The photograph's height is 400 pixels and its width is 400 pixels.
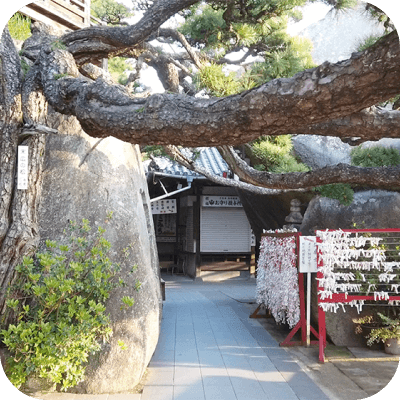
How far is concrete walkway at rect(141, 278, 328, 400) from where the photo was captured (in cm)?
521

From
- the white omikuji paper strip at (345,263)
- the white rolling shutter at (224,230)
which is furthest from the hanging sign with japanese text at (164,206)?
the white omikuji paper strip at (345,263)

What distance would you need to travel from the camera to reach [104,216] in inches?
222

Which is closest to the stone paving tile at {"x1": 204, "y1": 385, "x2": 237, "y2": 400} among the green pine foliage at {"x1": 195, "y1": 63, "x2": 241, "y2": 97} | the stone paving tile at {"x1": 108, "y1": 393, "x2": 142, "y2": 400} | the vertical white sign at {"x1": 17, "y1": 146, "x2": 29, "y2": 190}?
the stone paving tile at {"x1": 108, "y1": 393, "x2": 142, "y2": 400}

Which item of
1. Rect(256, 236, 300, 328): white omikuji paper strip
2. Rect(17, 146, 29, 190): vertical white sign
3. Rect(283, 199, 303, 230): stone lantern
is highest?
Rect(17, 146, 29, 190): vertical white sign

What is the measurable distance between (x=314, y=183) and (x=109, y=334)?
3.39 m

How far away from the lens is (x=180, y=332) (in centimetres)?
822

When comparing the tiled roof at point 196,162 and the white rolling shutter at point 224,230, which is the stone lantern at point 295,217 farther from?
the white rolling shutter at point 224,230

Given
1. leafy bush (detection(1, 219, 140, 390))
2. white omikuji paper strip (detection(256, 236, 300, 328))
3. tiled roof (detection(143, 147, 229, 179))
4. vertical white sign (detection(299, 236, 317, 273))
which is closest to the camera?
leafy bush (detection(1, 219, 140, 390))

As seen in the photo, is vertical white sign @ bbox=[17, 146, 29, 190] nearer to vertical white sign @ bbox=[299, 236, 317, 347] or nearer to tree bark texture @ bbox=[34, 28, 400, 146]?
tree bark texture @ bbox=[34, 28, 400, 146]

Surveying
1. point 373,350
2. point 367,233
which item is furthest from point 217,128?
point 373,350

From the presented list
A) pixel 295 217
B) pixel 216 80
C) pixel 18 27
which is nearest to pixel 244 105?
pixel 216 80

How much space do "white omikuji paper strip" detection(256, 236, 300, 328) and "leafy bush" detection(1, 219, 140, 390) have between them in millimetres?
3477

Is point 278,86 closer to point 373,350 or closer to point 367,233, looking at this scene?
point 367,233

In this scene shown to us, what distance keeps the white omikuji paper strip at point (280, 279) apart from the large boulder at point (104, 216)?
106 inches
